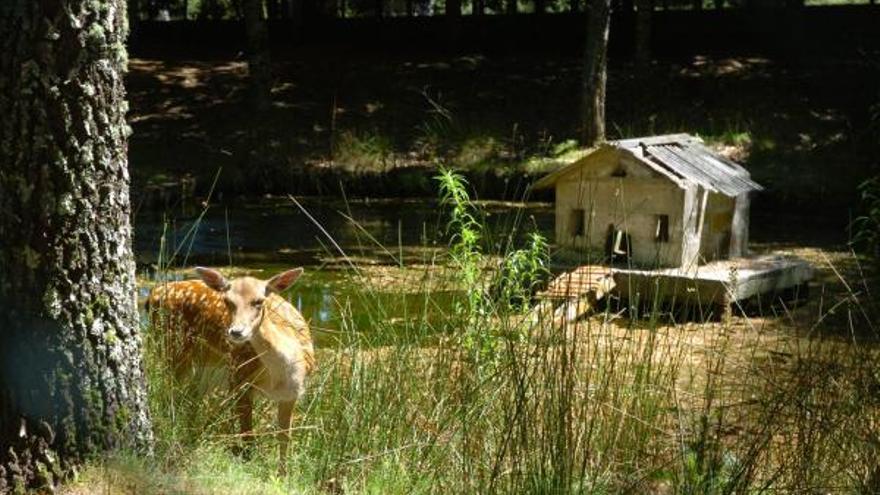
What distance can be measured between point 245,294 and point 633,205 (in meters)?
5.89

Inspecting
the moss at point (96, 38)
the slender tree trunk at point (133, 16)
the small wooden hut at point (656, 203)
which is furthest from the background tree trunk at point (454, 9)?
the moss at point (96, 38)

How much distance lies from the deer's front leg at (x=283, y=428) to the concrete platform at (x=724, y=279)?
13.0 feet

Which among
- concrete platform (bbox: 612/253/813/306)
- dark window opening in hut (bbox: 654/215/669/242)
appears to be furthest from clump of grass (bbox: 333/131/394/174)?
concrete platform (bbox: 612/253/813/306)

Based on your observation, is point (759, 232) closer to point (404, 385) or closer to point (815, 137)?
point (815, 137)

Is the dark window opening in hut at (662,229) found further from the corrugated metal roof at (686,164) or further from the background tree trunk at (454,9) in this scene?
the background tree trunk at (454,9)

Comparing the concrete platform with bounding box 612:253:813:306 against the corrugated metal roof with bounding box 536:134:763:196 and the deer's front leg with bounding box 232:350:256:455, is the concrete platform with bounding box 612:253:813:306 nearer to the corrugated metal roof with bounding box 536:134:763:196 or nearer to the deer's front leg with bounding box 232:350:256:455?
the corrugated metal roof with bounding box 536:134:763:196

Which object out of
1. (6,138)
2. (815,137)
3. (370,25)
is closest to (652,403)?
(6,138)

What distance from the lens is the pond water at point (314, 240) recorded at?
1056 cm

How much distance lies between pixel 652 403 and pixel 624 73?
19.2m

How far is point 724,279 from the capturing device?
378 inches

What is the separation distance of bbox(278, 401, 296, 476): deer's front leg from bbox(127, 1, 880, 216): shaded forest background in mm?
9886

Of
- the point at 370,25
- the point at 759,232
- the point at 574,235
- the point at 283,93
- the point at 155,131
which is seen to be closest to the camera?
the point at 574,235

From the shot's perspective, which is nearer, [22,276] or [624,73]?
[22,276]

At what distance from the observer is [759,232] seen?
14.8m
